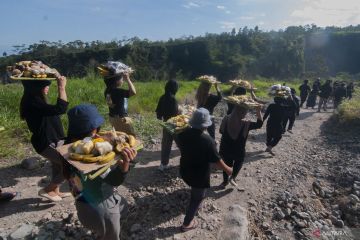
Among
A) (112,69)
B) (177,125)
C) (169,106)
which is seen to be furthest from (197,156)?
(112,69)

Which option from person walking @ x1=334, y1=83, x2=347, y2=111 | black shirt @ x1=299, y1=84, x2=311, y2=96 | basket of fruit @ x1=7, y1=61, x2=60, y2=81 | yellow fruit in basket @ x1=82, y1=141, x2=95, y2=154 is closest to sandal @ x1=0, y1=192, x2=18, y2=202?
basket of fruit @ x1=7, y1=61, x2=60, y2=81

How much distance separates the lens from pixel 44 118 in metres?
3.86

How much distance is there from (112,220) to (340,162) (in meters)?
6.71

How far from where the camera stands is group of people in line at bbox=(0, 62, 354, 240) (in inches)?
104

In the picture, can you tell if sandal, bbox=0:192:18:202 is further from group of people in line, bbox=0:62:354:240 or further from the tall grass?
the tall grass

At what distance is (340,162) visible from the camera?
24.7 ft

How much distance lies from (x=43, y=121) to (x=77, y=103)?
4.53 meters

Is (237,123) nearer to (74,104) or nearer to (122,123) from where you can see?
(122,123)

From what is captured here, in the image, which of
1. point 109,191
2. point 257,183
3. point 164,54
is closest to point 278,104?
point 257,183

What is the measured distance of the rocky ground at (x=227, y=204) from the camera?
13.1 feet

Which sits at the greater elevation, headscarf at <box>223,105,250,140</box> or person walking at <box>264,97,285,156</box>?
headscarf at <box>223,105,250,140</box>

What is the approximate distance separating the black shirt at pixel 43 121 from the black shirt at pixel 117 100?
1.04 metres

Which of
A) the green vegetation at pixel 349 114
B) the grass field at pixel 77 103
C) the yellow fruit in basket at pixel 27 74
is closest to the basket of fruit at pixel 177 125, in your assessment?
the yellow fruit in basket at pixel 27 74

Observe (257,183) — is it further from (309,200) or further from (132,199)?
(132,199)
